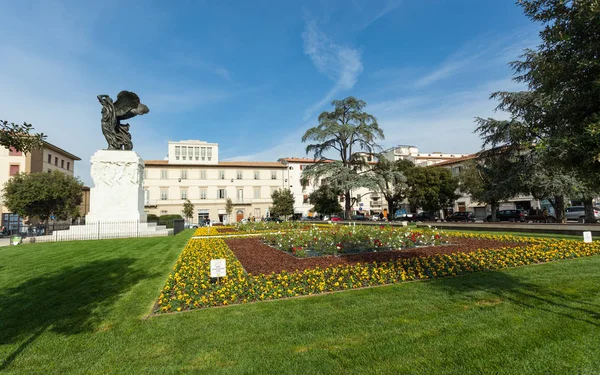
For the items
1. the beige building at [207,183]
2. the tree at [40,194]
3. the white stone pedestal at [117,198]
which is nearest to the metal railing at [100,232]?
the white stone pedestal at [117,198]

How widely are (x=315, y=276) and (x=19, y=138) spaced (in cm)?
547

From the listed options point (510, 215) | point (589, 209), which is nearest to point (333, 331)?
point (589, 209)

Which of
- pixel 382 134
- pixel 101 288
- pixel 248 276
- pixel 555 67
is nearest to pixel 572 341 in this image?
pixel 555 67

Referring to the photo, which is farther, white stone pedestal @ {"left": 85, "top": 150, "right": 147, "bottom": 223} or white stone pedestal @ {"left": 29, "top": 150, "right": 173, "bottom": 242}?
white stone pedestal @ {"left": 85, "top": 150, "right": 147, "bottom": 223}

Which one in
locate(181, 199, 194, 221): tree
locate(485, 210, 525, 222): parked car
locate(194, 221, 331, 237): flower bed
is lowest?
locate(485, 210, 525, 222): parked car

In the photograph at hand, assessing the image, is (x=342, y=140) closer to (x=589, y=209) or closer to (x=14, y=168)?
(x=589, y=209)

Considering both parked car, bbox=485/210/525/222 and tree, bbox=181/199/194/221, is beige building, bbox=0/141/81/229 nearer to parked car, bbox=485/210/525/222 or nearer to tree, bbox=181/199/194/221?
tree, bbox=181/199/194/221

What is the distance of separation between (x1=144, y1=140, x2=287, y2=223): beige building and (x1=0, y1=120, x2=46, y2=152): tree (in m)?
51.5

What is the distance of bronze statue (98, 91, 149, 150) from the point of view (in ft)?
68.5

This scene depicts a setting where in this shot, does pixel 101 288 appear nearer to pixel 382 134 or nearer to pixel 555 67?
pixel 555 67

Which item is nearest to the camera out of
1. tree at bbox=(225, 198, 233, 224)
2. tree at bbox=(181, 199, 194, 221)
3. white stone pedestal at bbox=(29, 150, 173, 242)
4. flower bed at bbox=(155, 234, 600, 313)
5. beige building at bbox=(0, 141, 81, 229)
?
flower bed at bbox=(155, 234, 600, 313)

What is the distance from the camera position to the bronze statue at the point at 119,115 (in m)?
20.9

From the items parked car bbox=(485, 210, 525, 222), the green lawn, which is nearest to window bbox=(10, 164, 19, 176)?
the green lawn

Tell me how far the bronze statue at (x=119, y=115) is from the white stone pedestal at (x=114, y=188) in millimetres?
1195
